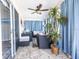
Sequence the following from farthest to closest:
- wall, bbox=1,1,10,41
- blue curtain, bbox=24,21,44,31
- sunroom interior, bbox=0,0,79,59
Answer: blue curtain, bbox=24,21,44,31, sunroom interior, bbox=0,0,79,59, wall, bbox=1,1,10,41

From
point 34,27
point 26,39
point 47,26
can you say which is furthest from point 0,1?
point 34,27

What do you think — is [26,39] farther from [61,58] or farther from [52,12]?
[61,58]

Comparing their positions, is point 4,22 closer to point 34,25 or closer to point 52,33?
point 52,33

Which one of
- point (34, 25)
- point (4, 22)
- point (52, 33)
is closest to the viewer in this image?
point (4, 22)

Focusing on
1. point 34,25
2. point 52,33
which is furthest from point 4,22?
point 34,25

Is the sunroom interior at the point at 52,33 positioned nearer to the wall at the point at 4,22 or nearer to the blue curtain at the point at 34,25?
the wall at the point at 4,22

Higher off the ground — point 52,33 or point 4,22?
point 4,22

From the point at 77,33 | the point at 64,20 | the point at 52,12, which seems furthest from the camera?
the point at 52,12

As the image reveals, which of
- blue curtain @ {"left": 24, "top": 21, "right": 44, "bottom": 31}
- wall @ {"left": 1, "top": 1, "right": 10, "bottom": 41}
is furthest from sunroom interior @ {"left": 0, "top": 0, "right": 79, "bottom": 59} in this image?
blue curtain @ {"left": 24, "top": 21, "right": 44, "bottom": 31}

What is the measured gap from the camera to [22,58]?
6000 mm

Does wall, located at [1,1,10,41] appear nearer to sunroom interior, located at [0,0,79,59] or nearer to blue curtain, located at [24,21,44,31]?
sunroom interior, located at [0,0,79,59]

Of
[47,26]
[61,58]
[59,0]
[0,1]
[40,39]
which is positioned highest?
[59,0]

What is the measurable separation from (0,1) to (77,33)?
2.71m

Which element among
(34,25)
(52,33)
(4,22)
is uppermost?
(34,25)
